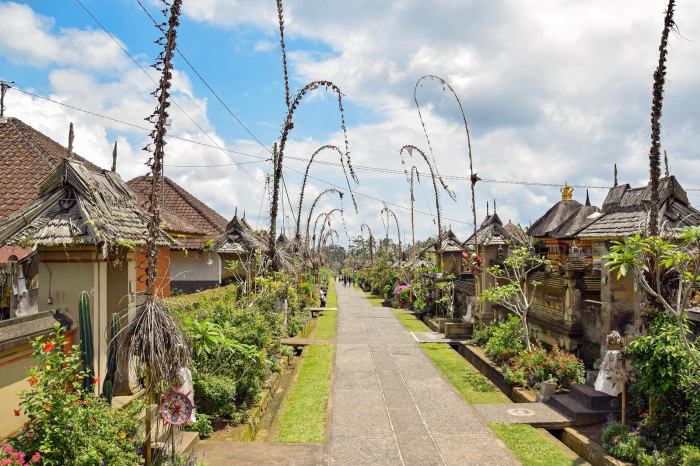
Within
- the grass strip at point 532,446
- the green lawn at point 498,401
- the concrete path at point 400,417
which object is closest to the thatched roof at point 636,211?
the green lawn at point 498,401

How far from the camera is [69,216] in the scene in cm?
801

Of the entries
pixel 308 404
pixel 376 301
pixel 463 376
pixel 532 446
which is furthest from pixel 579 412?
pixel 376 301

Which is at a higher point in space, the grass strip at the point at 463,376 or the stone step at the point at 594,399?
the stone step at the point at 594,399

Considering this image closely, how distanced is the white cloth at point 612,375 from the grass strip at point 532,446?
1306 millimetres

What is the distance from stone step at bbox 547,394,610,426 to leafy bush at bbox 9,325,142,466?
732 cm

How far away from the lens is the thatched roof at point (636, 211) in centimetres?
1406

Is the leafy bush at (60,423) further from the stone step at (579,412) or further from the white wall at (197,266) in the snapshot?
the white wall at (197,266)

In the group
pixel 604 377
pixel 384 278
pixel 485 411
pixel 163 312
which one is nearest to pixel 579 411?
pixel 604 377

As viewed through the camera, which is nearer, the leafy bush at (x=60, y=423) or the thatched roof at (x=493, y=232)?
the leafy bush at (x=60, y=423)

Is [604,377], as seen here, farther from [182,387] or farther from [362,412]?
[182,387]

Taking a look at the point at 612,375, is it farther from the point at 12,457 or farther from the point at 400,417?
the point at 12,457

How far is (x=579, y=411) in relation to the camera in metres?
9.74

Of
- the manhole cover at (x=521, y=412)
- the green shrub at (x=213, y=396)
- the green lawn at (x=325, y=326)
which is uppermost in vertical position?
the green shrub at (x=213, y=396)

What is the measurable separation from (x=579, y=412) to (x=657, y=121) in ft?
16.7
